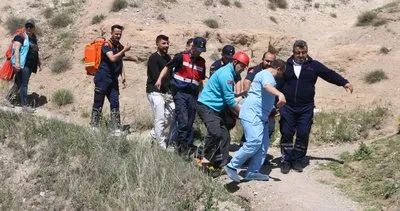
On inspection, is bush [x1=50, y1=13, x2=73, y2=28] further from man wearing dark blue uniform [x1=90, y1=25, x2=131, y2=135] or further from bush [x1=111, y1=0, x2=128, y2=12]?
man wearing dark blue uniform [x1=90, y1=25, x2=131, y2=135]

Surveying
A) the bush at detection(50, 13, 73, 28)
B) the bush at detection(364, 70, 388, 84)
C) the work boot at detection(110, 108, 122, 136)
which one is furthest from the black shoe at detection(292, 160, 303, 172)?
the bush at detection(50, 13, 73, 28)

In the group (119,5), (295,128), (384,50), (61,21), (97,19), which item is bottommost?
(295,128)

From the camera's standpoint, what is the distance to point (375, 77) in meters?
13.7

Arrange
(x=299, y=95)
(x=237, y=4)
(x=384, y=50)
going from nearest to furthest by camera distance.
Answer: (x=299, y=95)
(x=384, y=50)
(x=237, y=4)

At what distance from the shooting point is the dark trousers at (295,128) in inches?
255

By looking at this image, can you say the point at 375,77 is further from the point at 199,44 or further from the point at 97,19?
the point at 199,44

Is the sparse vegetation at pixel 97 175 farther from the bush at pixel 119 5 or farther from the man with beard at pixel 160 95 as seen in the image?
the bush at pixel 119 5

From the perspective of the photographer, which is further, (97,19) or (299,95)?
(97,19)

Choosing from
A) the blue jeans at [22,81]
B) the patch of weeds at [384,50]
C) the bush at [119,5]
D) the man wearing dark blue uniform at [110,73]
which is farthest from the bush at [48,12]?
the patch of weeds at [384,50]

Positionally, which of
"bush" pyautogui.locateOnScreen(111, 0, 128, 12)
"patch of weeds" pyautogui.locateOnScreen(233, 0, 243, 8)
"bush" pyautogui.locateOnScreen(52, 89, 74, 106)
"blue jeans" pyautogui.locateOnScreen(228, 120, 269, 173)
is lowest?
"bush" pyautogui.locateOnScreen(52, 89, 74, 106)

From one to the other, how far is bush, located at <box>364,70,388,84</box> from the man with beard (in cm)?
841

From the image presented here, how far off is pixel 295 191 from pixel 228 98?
1309mm

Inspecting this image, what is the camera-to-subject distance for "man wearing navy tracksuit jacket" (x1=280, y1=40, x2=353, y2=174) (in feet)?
20.9

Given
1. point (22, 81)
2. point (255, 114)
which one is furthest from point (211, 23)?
point (255, 114)
